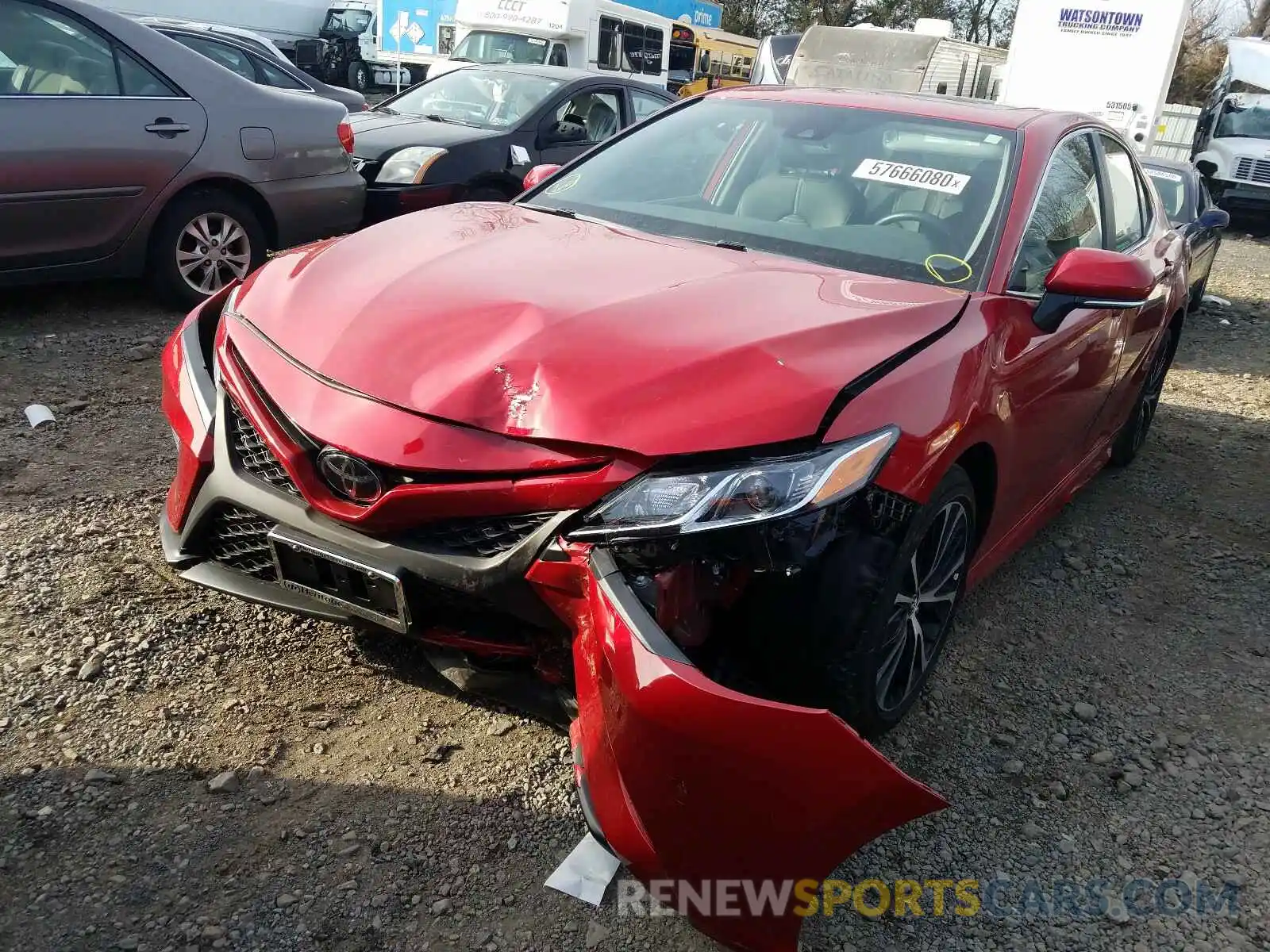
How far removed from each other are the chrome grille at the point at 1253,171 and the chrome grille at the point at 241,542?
55.3 feet

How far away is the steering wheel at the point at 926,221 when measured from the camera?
2.98 m

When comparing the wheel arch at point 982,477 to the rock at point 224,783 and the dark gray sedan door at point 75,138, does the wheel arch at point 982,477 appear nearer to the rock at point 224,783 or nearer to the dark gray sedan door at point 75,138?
the rock at point 224,783

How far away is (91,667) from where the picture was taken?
2.63m

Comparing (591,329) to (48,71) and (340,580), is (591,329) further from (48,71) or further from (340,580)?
(48,71)

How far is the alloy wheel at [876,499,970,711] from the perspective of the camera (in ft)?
7.97

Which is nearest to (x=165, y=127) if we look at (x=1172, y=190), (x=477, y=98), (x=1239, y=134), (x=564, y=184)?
(x=564, y=184)

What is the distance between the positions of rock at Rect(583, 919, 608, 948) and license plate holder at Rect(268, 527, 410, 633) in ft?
2.29

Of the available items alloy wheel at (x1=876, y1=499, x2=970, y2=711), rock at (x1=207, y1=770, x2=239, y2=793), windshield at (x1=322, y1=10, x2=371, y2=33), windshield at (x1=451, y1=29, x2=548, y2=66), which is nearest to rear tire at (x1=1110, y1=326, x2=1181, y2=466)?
alloy wheel at (x1=876, y1=499, x2=970, y2=711)

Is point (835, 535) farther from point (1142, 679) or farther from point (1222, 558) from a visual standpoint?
point (1222, 558)

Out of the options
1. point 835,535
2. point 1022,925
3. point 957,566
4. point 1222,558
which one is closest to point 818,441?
point 835,535

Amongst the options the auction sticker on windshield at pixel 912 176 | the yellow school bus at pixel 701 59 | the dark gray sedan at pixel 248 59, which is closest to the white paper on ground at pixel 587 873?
the auction sticker on windshield at pixel 912 176

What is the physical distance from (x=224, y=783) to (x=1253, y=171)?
56.2ft

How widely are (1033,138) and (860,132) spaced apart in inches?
20.7

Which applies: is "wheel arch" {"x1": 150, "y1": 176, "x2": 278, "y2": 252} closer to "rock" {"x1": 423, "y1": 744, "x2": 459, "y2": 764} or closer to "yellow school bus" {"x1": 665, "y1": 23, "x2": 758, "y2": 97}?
"rock" {"x1": 423, "y1": 744, "x2": 459, "y2": 764}
